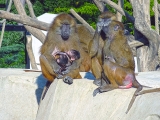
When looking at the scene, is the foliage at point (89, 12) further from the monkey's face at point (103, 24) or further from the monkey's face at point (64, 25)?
the monkey's face at point (103, 24)

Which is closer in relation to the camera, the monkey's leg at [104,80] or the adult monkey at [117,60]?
the adult monkey at [117,60]

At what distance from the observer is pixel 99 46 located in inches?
271

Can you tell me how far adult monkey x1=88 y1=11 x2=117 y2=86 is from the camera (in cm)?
667

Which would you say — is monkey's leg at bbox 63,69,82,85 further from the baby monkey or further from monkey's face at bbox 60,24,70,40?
monkey's face at bbox 60,24,70,40

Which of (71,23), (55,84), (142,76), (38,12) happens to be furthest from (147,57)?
(38,12)

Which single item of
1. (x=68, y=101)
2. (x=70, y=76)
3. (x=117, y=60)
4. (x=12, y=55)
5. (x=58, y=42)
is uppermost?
(x=58, y=42)

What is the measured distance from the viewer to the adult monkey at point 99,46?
6672 millimetres

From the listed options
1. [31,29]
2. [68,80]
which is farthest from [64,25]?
[31,29]

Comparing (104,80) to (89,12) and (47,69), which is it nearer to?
(47,69)

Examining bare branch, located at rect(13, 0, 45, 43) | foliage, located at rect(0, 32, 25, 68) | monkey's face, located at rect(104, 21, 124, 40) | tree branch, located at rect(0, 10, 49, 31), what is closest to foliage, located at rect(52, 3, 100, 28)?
foliage, located at rect(0, 32, 25, 68)

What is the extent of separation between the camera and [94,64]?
22.9 feet

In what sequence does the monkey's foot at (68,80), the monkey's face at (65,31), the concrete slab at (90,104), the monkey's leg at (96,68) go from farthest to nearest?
the monkey's face at (65,31), the monkey's leg at (96,68), the monkey's foot at (68,80), the concrete slab at (90,104)

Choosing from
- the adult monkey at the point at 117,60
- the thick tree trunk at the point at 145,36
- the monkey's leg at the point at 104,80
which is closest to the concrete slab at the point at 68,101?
the monkey's leg at the point at 104,80

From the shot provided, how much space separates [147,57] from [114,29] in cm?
287
